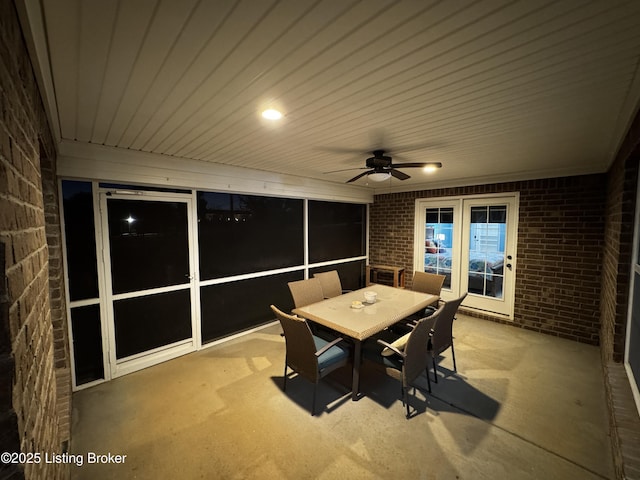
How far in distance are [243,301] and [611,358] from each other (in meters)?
3.96

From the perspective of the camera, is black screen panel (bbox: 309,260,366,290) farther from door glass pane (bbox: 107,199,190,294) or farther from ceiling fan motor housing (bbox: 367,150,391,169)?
ceiling fan motor housing (bbox: 367,150,391,169)

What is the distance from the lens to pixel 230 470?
1.75m

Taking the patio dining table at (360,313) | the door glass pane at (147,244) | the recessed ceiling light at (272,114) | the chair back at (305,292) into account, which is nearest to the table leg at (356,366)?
the patio dining table at (360,313)

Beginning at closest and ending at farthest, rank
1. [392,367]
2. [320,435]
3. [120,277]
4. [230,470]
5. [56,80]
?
[56,80] < [230,470] < [320,435] < [392,367] < [120,277]

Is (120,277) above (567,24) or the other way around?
the other way around

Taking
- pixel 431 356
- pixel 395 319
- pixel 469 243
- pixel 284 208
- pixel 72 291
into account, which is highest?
pixel 284 208

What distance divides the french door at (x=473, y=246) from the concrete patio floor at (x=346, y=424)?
1.30m

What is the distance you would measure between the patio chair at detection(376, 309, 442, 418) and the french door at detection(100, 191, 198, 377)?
2423 millimetres

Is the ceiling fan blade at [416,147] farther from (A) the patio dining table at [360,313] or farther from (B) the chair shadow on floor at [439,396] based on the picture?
(B) the chair shadow on floor at [439,396]

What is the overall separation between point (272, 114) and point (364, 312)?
2000mm

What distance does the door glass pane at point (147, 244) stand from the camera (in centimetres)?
278

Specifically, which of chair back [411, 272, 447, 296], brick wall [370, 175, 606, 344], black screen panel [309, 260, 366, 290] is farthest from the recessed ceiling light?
brick wall [370, 175, 606, 344]

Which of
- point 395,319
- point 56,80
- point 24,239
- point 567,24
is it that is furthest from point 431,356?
point 56,80

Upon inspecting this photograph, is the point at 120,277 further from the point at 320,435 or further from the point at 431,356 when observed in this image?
the point at 431,356
